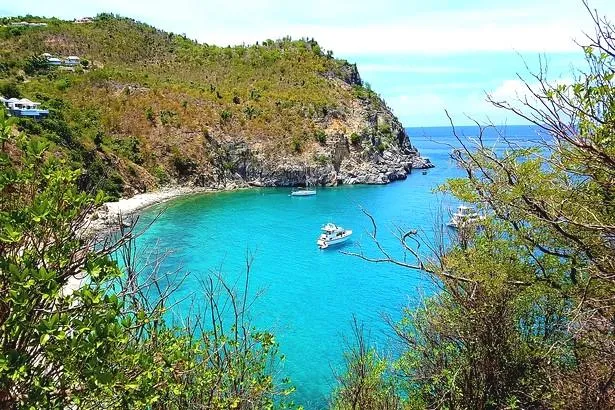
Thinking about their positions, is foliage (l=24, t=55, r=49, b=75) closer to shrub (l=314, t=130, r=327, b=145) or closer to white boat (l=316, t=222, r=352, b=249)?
shrub (l=314, t=130, r=327, b=145)

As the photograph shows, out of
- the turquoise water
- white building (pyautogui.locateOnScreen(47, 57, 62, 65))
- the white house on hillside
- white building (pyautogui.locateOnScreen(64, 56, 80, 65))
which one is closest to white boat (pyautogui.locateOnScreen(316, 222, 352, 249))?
the turquoise water

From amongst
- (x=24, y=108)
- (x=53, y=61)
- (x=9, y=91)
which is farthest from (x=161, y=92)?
(x=24, y=108)

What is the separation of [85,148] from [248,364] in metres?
49.2

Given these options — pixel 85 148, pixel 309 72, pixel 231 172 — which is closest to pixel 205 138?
pixel 231 172

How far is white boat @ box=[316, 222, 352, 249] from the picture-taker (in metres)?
40.9

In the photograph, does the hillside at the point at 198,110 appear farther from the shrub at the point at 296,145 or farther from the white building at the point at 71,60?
the white building at the point at 71,60

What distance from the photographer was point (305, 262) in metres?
37.7

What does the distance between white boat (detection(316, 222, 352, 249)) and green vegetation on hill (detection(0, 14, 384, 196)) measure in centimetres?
2257

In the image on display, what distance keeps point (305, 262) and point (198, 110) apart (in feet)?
141

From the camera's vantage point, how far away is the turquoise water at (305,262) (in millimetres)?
23141

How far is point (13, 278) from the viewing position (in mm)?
4266

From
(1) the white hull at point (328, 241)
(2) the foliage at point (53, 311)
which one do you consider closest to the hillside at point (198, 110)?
(1) the white hull at point (328, 241)

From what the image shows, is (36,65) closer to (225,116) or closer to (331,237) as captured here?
(225,116)

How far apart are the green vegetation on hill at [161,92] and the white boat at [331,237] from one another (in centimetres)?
2257
